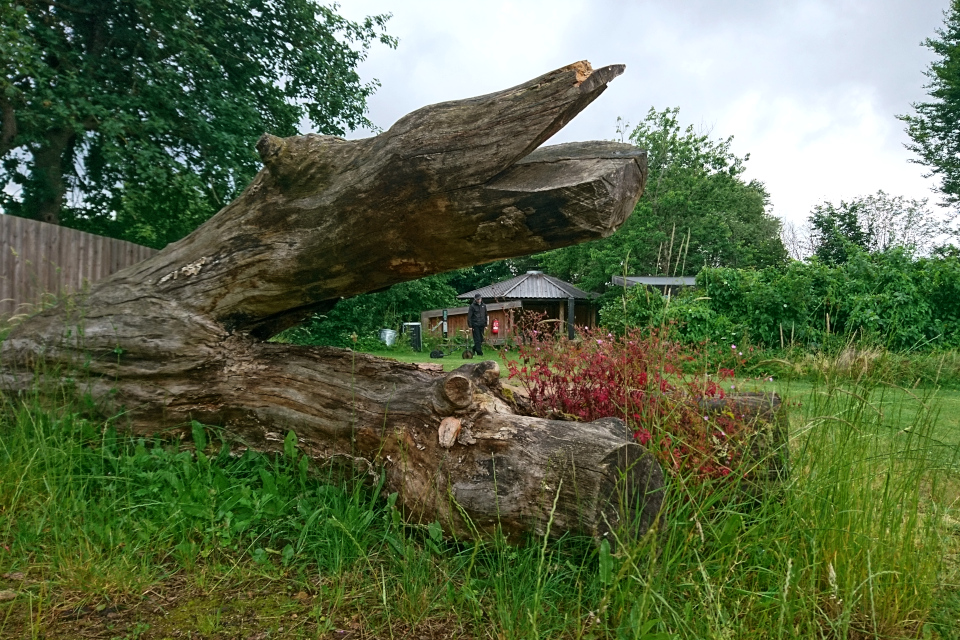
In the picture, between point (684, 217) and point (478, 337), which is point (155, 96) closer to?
point (478, 337)

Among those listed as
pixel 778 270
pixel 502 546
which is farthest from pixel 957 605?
pixel 778 270

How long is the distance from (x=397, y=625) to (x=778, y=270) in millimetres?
15217

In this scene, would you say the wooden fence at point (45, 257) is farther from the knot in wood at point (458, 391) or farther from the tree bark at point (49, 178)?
the knot in wood at point (458, 391)

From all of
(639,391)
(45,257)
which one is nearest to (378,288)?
(639,391)

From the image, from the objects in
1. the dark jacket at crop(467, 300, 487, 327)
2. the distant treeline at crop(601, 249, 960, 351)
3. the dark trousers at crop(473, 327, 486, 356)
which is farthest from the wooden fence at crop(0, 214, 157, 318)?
the distant treeline at crop(601, 249, 960, 351)

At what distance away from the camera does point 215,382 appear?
3762mm

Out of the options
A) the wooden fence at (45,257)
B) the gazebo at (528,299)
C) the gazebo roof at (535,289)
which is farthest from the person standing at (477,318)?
the gazebo roof at (535,289)

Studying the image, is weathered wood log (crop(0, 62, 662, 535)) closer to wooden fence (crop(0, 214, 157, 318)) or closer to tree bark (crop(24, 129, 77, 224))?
wooden fence (crop(0, 214, 157, 318))

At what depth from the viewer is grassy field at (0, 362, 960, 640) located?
214 centimetres

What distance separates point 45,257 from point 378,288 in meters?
7.72

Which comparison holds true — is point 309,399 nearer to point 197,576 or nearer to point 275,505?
point 275,505

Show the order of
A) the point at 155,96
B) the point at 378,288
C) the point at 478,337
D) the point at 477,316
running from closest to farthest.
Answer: the point at 378,288 → the point at 155,96 → the point at 477,316 → the point at 478,337

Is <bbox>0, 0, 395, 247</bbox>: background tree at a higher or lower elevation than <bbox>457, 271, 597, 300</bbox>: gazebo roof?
higher

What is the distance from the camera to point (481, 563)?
2.72 metres
